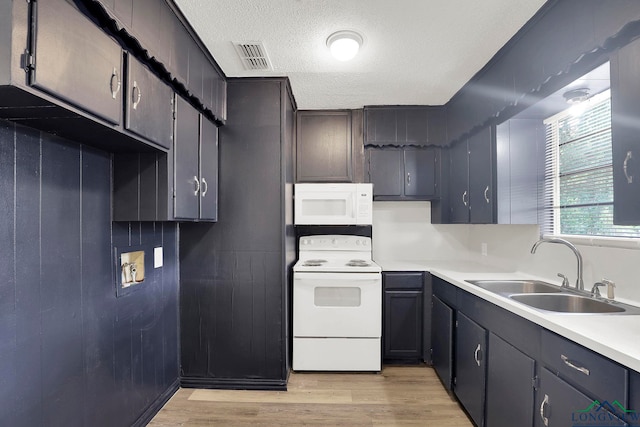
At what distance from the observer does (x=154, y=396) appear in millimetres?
2025

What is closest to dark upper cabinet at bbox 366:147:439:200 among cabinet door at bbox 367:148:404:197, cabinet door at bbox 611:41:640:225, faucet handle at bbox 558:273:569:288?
cabinet door at bbox 367:148:404:197

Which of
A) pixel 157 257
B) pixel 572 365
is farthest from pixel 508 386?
pixel 157 257

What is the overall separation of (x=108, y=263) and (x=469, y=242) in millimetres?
3058

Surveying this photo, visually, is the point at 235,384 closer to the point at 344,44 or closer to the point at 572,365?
the point at 572,365

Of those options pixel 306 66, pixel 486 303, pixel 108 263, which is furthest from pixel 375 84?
pixel 108 263

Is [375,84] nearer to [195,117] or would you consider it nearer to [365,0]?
[365,0]

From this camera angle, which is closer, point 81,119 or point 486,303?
point 81,119

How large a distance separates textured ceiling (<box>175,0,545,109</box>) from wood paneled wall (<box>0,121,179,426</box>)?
3.27ft

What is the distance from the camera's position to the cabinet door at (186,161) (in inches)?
68.0

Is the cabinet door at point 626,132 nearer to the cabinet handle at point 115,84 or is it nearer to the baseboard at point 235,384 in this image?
the cabinet handle at point 115,84

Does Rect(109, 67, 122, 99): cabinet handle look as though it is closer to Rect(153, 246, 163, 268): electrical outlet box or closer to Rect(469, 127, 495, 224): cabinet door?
Rect(153, 246, 163, 268): electrical outlet box

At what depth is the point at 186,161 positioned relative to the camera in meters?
1.83

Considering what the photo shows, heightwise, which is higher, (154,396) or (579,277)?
(579,277)

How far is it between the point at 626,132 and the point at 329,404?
7.10 ft
